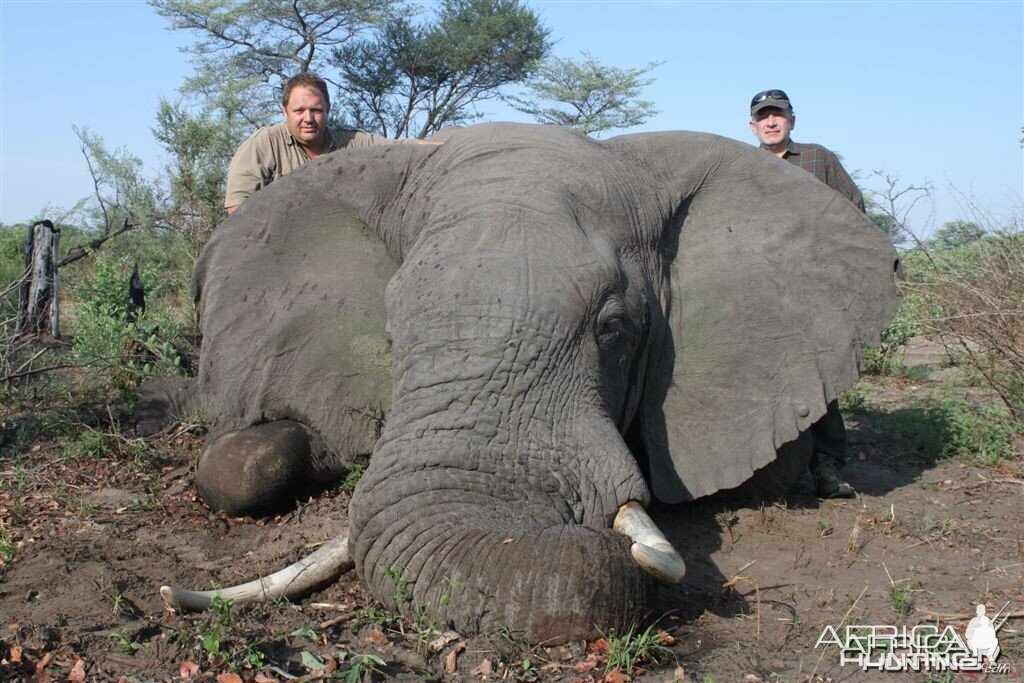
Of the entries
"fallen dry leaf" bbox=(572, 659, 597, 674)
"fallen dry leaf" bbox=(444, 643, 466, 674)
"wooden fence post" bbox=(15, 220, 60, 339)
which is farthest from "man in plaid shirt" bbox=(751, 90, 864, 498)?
"wooden fence post" bbox=(15, 220, 60, 339)

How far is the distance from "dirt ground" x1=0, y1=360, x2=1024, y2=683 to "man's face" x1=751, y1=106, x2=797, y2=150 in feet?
7.06

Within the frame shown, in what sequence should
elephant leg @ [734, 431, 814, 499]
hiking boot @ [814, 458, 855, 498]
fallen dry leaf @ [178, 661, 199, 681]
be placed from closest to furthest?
fallen dry leaf @ [178, 661, 199, 681], elephant leg @ [734, 431, 814, 499], hiking boot @ [814, 458, 855, 498]

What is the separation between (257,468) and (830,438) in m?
3.19

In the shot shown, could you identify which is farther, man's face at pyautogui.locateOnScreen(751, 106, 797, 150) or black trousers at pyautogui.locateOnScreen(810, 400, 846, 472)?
man's face at pyautogui.locateOnScreen(751, 106, 797, 150)

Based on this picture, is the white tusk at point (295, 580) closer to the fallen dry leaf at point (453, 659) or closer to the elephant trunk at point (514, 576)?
the elephant trunk at point (514, 576)

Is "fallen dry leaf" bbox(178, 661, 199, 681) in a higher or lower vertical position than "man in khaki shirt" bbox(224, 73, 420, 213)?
lower

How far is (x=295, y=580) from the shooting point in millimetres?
4023

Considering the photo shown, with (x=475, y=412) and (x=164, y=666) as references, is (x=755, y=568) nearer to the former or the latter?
(x=475, y=412)

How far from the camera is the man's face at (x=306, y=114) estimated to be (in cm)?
684

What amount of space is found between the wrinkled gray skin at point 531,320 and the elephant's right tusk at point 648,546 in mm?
47

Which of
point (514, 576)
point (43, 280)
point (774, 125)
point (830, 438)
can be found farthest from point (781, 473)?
point (43, 280)

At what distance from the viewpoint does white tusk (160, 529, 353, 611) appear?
387 cm

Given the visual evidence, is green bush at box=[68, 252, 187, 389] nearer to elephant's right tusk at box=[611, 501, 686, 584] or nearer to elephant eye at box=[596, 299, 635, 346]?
elephant eye at box=[596, 299, 635, 346]

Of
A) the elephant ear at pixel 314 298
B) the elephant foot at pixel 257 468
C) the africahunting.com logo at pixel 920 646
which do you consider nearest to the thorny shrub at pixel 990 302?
the africahunting.com logo at pixel 920 646
